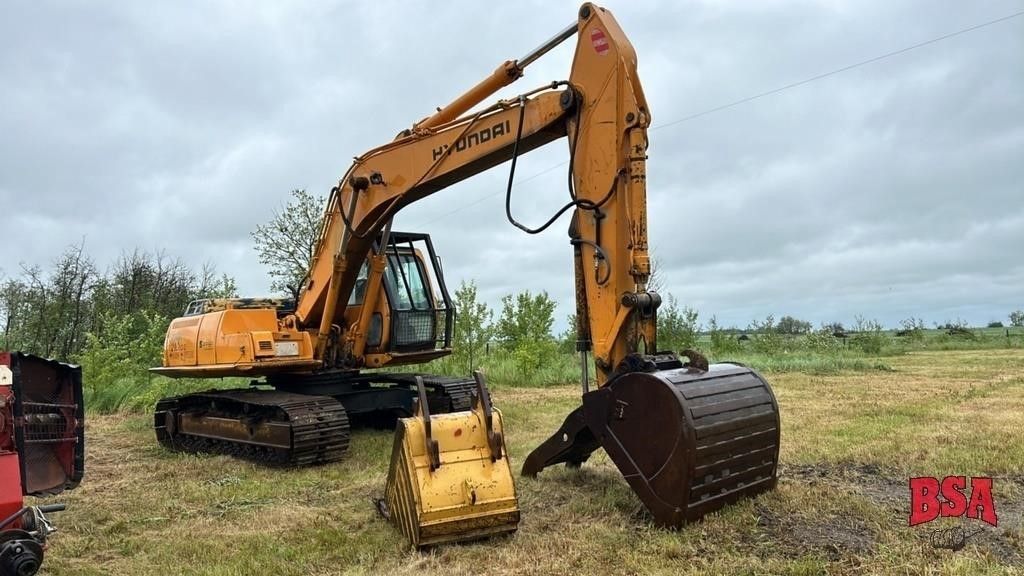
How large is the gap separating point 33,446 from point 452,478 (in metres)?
2.49

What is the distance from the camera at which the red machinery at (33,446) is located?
11.6ft

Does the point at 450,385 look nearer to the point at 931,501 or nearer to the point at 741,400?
the point at 741,400

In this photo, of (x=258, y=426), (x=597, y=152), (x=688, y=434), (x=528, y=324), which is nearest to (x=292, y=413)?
(x=258, y=426)

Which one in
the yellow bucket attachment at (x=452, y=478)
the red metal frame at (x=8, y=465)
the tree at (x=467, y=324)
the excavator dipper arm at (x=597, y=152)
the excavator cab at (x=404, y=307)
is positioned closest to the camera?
the red metal frame at (x=8, y=465)

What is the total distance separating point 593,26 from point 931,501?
410cm

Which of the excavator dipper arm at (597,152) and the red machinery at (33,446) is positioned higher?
the excavator dipper arm at (597,152)

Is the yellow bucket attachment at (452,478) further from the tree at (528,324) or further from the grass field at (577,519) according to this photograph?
the tree at (528,324)

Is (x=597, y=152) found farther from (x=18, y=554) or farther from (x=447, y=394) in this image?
(x=447, y=394)

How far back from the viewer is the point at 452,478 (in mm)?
4527

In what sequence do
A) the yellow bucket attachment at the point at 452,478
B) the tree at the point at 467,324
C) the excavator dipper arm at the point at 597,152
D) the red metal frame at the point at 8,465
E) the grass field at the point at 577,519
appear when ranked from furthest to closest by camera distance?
the tree at the point at 467,324
the excavator dipper arm at the point at 597,152
the yellow bucket attachment at the point at 452,478
the grass field at the point at 577,519
the red metal frame at the point at 8,465

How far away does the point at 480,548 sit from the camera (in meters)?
4.39

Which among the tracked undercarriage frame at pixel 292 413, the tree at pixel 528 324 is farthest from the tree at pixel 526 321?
the tracked undercarriage frame at pixel 292 413

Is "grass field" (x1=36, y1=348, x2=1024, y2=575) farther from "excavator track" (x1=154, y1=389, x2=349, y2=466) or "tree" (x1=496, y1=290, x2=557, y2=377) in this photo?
"tree" (x1=496, y1=290, x2=557, y2=377)

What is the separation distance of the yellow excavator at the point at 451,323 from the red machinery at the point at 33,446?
2151mm
